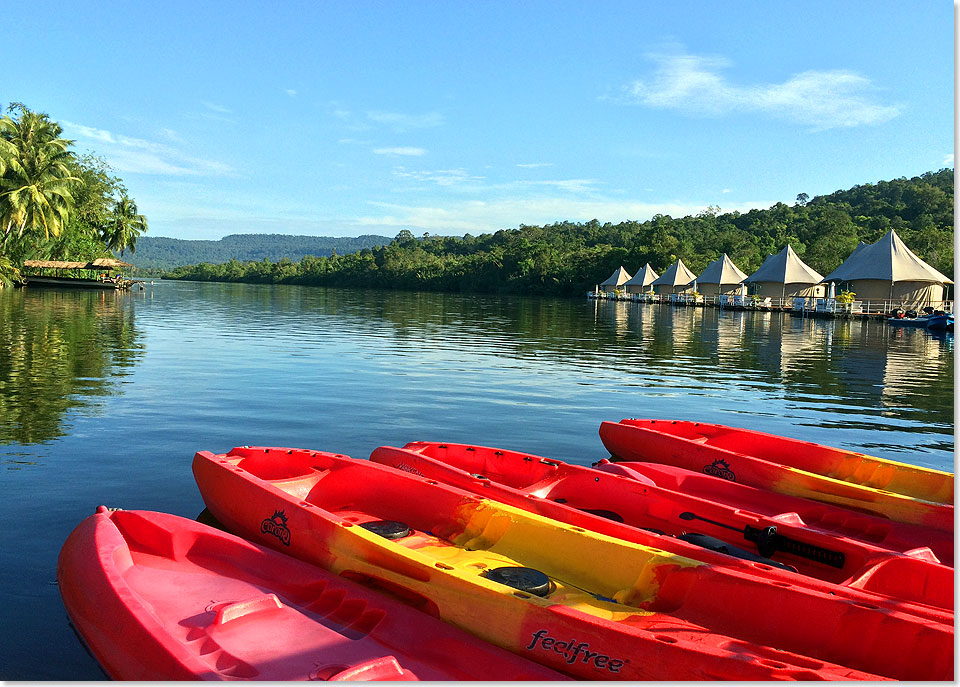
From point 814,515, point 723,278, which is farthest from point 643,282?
point 814,515

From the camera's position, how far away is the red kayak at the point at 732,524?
5.41 metres

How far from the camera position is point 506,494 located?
273 inches

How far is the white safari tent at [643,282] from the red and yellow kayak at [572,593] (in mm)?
80671

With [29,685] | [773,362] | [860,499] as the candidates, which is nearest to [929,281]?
[773,362]

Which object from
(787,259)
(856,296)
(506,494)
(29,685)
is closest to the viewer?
(29,685)

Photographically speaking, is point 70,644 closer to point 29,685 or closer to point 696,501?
point 29,685

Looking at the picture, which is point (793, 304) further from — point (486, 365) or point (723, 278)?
point (486, 365)

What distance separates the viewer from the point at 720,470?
935cm

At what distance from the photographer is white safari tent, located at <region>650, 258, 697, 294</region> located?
80.2 metres

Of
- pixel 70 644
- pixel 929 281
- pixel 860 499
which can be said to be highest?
pixel 929 281

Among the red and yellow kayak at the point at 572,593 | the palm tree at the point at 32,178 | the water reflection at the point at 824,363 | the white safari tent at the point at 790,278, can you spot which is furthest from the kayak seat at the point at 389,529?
the palm tree at the point at 32,178

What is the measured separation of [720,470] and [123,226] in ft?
304

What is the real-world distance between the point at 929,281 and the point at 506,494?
52.5 meters

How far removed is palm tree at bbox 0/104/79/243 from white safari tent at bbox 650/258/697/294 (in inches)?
2340
